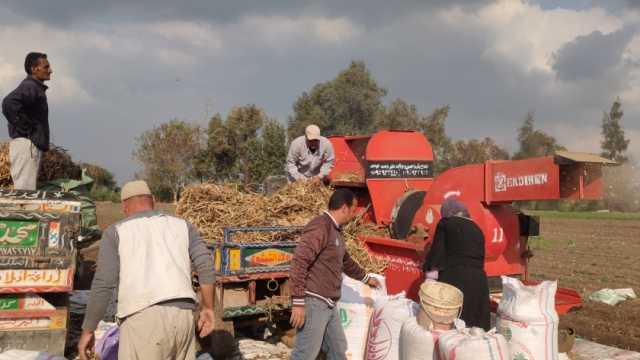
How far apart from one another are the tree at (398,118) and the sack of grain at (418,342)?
40986 mm

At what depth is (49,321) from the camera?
16.6ft

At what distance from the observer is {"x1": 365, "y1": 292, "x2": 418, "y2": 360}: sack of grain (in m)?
4.97

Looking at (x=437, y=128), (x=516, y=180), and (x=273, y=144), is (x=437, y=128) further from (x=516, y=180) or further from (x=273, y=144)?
(x=516, y=180)

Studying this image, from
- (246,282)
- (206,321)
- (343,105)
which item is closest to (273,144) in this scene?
(343,105)

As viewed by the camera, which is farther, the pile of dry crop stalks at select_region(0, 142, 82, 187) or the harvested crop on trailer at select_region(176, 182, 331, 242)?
the pile of dry crop stalks at select_region(0, 142, 82, 187)

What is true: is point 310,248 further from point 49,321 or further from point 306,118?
point 306,118

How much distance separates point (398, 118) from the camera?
45031 mm

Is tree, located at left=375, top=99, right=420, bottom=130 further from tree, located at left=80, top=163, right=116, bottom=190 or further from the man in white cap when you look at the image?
the man in white cap

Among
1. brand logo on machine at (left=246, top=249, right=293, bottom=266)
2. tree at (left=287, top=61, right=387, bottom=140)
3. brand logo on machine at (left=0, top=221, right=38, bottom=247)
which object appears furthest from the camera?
tree at (left=287, top=61, right=387, bottom=140)

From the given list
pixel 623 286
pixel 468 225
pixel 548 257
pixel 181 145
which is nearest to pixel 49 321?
pixel 468 225

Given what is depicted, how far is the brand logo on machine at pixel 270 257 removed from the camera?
585cm

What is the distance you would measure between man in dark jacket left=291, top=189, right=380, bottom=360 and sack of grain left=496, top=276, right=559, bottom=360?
1347 mm

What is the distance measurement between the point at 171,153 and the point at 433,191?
3295 cm

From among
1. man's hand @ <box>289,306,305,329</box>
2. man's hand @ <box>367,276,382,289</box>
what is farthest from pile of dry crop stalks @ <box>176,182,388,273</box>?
man's hand @ <box>289,306,305,329</box>
